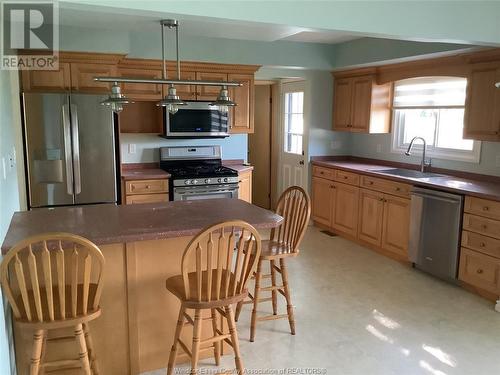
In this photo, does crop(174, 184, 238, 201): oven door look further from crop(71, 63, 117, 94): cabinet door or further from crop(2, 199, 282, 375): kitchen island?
crop(2, 199, 282, 375): kitchen island

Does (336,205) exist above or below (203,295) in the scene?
below

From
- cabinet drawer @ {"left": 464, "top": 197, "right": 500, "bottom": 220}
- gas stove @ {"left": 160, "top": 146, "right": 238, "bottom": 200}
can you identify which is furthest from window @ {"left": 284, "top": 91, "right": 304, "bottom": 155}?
cabinet drawer @ {"left": 464, "top": 197, "right": 500, "bottom": 220}

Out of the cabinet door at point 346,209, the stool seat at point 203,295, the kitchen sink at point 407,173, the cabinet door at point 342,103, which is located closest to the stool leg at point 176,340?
the stool seat at point 203,295

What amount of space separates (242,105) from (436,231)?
2545mm

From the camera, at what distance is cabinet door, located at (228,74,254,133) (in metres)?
5.07

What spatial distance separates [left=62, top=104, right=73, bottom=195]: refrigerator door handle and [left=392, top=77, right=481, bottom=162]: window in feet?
12.2

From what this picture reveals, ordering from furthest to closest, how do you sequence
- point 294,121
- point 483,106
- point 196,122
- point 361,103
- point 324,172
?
point 294,121
point 324,172
point 361,103
point 196,122
point 483,106

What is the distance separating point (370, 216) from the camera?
4922mm

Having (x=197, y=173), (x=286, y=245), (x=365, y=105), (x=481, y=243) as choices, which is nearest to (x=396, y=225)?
(x=481, y=243)

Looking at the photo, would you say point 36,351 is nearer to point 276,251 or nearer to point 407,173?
point 276,251

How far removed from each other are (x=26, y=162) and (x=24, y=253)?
1.99 metres

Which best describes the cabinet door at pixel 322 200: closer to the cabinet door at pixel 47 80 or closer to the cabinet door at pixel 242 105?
the cabinet door at pixel 242 105

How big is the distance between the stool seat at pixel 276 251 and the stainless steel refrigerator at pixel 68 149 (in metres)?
1.94

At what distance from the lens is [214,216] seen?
2.65 metres
